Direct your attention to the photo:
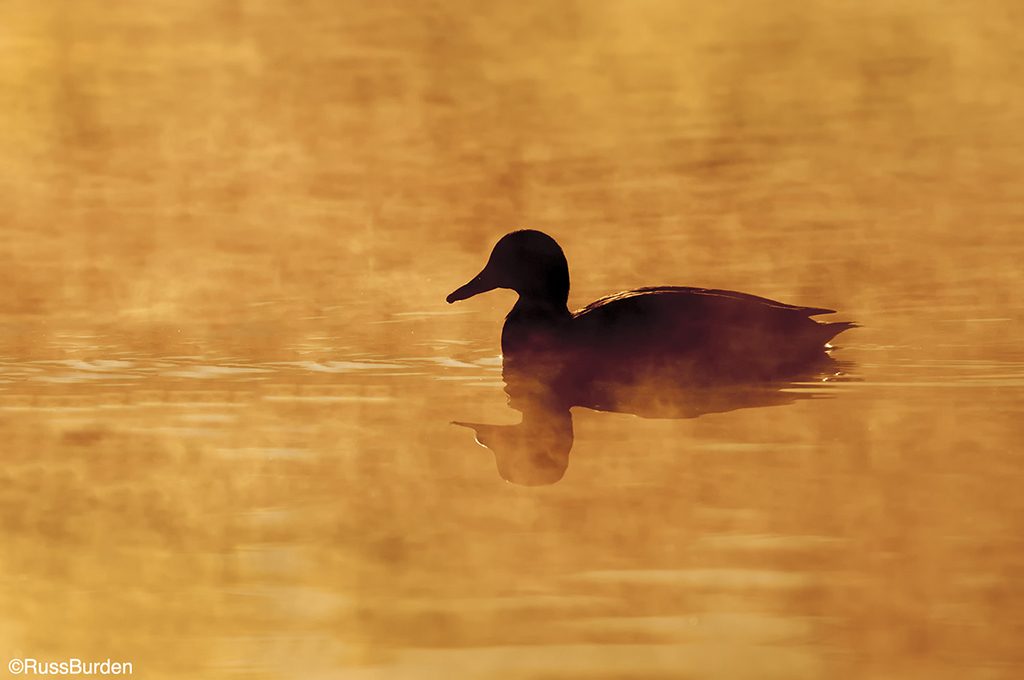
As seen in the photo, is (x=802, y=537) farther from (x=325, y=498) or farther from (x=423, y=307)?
(x=423, y=307)

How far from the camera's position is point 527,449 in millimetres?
5352

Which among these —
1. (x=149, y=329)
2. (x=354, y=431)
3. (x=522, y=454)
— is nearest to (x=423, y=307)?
(x=149, y=329)

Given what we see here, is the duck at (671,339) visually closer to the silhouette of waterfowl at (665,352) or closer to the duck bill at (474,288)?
the silhouette of waterfowl at (665,352)

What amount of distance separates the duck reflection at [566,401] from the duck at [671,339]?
4cm

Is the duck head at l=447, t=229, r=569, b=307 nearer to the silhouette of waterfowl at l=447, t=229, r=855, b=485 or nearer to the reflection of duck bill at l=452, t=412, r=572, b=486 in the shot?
the silhouette of waterfowl at l=447, t=229, r=855, b=485

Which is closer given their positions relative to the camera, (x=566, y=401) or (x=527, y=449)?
(x=527, y=449)

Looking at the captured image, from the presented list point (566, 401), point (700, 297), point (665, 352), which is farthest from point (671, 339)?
point (566, 401)

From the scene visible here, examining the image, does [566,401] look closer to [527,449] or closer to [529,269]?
[527,449]

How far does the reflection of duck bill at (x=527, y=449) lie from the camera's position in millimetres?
4891

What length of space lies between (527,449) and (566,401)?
4.42ft

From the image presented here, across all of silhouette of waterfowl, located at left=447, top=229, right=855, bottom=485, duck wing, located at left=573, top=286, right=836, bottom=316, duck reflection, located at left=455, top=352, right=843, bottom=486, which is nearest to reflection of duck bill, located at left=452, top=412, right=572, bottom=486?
duck reflection, located at left=455, top=352, right=843, bottom=486

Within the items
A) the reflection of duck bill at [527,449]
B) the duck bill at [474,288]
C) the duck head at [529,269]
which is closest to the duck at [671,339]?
the duck head at [529,269]

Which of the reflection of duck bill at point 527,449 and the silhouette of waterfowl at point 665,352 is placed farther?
the silhouette of waterfowl at point 665,352

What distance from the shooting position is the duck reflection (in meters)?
5.19
